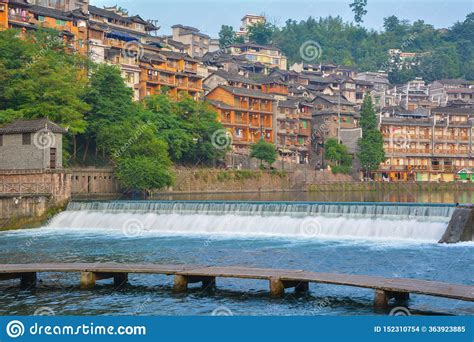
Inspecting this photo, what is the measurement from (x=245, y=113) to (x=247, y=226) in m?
51.9

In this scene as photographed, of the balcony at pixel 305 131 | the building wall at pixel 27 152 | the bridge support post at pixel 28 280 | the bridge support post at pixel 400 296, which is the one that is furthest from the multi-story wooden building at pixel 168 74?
the bridge support post at pixel 400 296

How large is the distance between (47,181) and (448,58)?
5045 inches

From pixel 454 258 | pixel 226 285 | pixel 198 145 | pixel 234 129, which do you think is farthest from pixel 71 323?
pixel 234 129

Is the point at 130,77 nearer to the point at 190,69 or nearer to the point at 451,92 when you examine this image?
the point at 190,69

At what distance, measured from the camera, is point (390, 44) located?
175 m

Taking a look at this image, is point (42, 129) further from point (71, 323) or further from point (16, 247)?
point (71, 323)

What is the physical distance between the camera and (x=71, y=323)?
14.6 meters

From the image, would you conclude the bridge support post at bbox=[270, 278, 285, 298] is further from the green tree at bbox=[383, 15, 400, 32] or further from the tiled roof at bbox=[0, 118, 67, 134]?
the green tree at bbox=[383, 15, 400, 32]

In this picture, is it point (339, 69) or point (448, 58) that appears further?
point (448, 58)

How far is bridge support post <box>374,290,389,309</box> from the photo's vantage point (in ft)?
64.7

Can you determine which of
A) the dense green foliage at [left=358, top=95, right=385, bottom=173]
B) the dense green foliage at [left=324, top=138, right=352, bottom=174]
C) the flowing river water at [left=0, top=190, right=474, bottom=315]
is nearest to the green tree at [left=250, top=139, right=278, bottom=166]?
the dense green foliage at [left=324, top=138, right=352, bottom=174]

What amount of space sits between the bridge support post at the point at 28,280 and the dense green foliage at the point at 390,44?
135980 mm

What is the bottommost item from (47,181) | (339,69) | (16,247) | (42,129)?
(16,247)

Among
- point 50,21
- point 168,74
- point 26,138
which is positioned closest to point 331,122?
point 168,74
